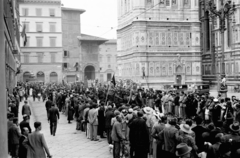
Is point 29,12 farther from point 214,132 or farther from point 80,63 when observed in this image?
point 214,132

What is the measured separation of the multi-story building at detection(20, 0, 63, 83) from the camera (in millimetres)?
68312

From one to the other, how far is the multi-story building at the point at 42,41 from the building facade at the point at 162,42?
22842mm

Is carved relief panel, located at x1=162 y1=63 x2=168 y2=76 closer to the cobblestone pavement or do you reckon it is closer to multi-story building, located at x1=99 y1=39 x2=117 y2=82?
the cobblestone pavement

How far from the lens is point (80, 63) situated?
7225 cm

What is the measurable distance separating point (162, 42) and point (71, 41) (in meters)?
29.9

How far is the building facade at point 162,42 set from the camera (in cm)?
4616

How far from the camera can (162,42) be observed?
1870 inches

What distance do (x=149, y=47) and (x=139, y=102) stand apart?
76.4 ft

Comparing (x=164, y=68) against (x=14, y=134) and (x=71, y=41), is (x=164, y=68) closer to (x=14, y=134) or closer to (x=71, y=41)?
(x=71, y=41)

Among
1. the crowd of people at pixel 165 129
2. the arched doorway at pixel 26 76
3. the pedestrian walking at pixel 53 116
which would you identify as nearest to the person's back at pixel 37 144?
the crowd of people at pixel 165 129

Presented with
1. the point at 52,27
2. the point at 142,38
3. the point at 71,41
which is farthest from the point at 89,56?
the point at 142,38

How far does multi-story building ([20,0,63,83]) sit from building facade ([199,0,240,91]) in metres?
28.9

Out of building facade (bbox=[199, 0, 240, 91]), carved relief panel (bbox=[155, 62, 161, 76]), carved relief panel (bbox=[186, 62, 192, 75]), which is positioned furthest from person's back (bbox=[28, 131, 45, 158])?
carved relief panel (bbox=[186, 62, 192, 75])

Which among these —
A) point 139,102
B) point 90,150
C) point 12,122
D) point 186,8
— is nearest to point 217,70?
point 186,8
